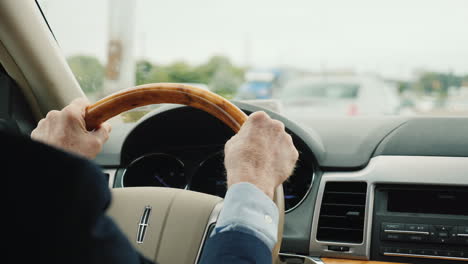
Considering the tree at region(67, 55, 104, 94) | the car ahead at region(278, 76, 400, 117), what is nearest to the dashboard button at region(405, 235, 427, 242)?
the tree at region(67, 55, 104, 94)

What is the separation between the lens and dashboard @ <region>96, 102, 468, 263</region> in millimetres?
2455

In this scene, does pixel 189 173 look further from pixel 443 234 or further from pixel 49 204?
Result: pixel 49 204

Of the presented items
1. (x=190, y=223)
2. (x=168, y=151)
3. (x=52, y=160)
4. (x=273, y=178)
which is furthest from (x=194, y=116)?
(x=52, y=160)

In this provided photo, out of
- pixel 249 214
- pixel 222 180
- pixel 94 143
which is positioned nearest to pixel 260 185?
pixel 249 214

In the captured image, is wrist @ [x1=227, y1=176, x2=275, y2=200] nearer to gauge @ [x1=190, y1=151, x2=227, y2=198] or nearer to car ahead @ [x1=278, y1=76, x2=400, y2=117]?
gauge @ [x1=190, y1=151, x2=227, y2=198]

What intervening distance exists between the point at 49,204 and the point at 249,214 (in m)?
0.61

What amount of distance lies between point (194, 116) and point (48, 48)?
0.79 m

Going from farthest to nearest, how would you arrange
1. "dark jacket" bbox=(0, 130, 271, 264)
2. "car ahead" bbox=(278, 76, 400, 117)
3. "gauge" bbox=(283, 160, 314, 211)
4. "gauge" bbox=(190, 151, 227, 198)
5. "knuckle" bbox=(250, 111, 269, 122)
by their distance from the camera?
"car ahead" bbox=(278, 76, 400, 117)
"gauge" bbox=(190, 151, 227, 198)
"gauge" bbox=(283, 160, 314, 211)
"knuckle" bbox=(250, 111, 269, 122)
"dark jacket" bbox=(0, 130, 271, 264)

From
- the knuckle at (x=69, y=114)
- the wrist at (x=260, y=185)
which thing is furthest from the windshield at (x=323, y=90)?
the wrist at (x=260, y=185)

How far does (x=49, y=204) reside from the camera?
2.31ft

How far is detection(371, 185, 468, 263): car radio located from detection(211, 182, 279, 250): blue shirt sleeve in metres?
1.35

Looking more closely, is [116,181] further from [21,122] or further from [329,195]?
[329,195]

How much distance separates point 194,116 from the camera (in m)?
2.70

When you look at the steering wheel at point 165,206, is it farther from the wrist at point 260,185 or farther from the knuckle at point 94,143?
the wrist at point 260,185
